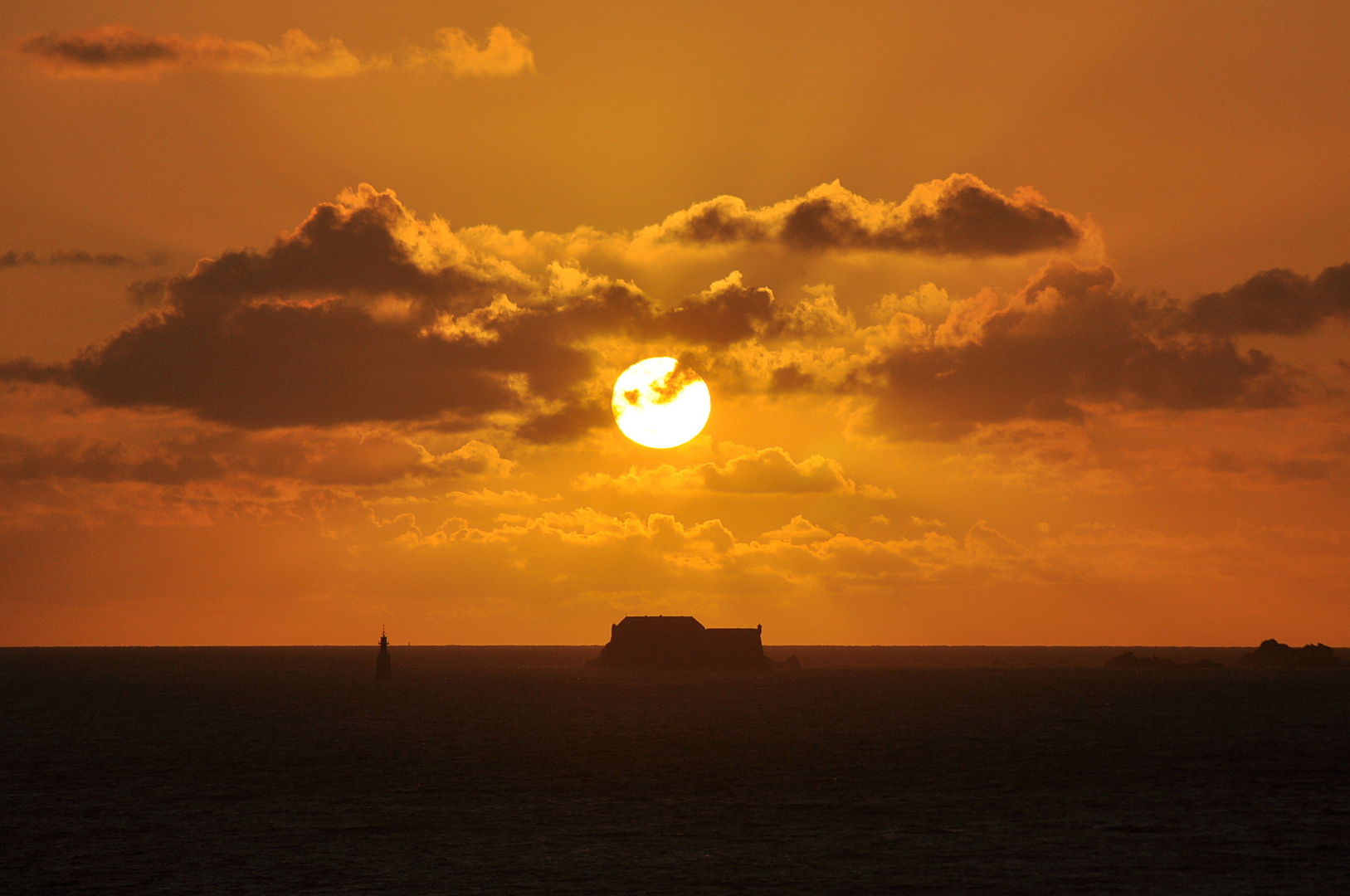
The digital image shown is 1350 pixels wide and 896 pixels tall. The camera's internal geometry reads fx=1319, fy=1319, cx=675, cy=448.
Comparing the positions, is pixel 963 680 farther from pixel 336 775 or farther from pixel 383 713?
pixel 336 775

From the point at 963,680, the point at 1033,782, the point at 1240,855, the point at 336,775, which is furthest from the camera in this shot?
the point at 963,680

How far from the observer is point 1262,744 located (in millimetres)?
84625

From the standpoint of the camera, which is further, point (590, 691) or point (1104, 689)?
point (1104, 689)

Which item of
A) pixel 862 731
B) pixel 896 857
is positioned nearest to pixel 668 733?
pixel 862 731

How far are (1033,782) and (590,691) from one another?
3478 inches

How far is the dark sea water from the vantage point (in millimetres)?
41500

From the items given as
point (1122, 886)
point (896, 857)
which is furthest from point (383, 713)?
point (1122, 886)

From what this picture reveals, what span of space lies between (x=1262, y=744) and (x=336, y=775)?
57.6 metres

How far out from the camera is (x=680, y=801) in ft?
193

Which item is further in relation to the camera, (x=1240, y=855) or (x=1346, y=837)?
(x=1346, y=837)

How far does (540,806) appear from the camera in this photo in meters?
57.0

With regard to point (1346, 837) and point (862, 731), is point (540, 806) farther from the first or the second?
point (862, 731)

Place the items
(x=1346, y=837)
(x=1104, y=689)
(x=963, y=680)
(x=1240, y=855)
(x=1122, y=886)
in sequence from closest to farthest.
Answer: (x=1122, y=886)
(x=1240, y=855)
(x=1346, y=837)
(x=1104, y=689)
(x=963, y=680)

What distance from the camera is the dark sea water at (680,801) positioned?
4150 cm
